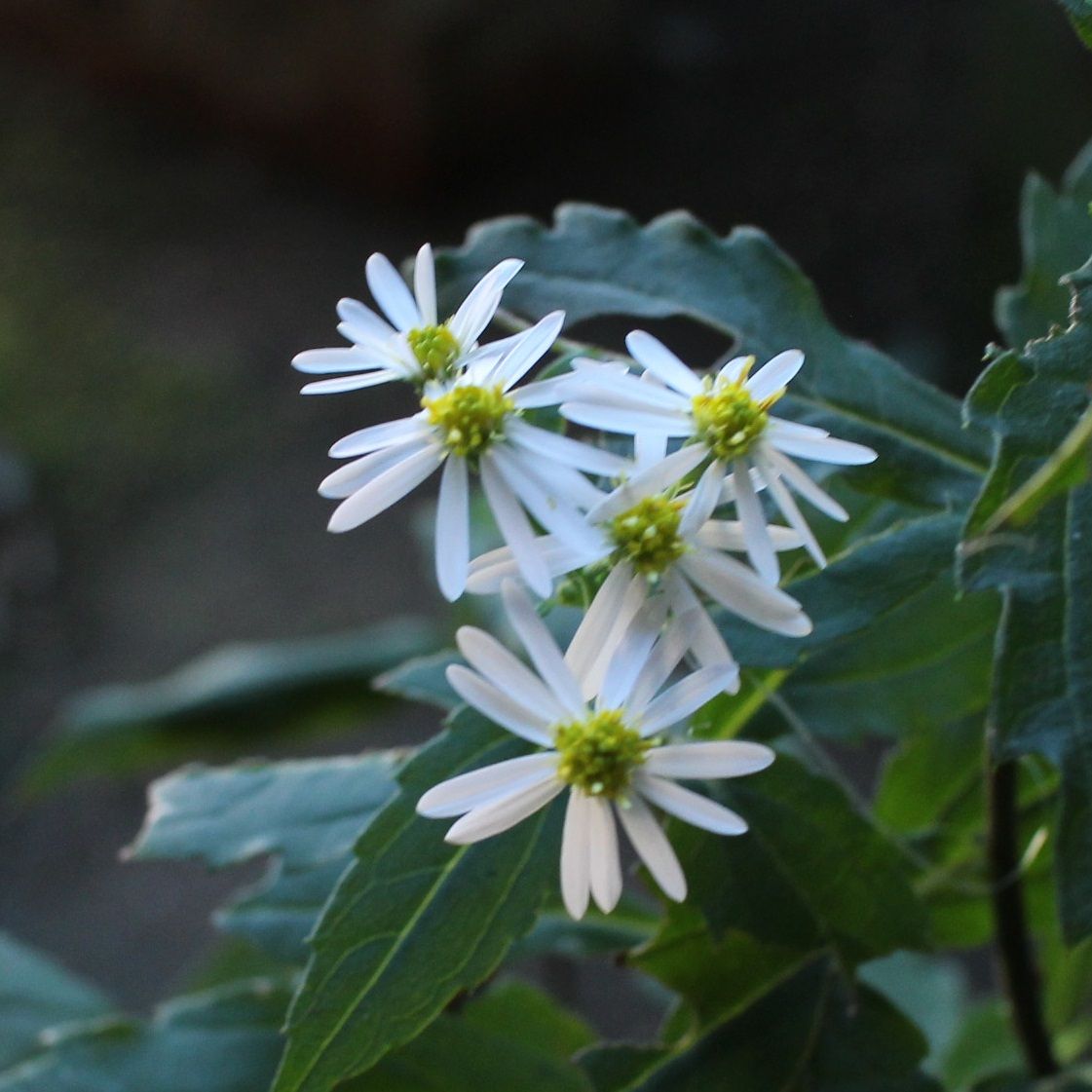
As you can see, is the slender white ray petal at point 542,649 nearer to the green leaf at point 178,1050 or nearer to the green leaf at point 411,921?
the green leaf at point 411,921

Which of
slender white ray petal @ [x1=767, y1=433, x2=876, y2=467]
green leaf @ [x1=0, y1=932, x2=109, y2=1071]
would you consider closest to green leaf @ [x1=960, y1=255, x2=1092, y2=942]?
slender white ray petal @ [x1=767, y1=433, x2=876, y2=467]

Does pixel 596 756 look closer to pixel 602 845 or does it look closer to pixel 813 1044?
pixel 602 845

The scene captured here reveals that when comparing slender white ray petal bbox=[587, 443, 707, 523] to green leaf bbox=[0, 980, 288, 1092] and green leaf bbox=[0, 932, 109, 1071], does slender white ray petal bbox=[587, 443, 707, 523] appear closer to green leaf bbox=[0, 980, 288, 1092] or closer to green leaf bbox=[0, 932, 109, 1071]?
green leaf bbox=[0, 980, 288, 1092]

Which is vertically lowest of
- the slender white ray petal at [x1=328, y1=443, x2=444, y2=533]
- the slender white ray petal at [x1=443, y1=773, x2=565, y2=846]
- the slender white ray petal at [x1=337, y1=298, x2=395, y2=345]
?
the slender white ray petal at [x1=443, y1=773, x2=565, y2=846]

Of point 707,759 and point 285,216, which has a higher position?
point 285,216

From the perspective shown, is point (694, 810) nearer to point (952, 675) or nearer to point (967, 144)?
point (952, 675)

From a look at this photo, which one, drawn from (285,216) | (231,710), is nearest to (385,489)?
(231,710)

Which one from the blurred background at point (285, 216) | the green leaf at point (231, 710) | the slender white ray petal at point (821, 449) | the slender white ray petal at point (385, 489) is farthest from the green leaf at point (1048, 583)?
the blurred background at point (285, 216)
